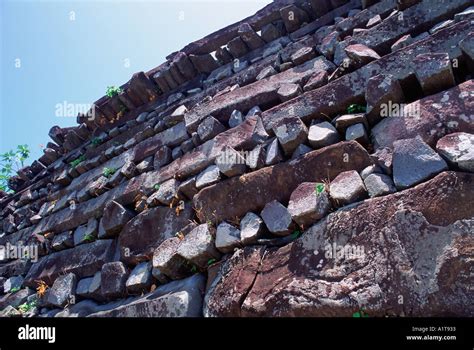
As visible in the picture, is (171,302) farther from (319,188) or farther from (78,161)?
(78,161)

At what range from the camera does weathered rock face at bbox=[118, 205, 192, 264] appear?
319 centimetres

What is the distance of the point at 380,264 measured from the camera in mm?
1826

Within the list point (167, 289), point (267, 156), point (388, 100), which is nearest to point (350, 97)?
point (388, 100)

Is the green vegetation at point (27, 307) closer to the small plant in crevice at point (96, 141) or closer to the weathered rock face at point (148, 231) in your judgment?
the weathered rock face at point (148, 231)

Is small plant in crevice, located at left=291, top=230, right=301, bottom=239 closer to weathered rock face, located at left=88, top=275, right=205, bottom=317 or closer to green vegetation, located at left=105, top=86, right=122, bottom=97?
weathered rock face, located at left=88, top=275, right=205, bottom=317

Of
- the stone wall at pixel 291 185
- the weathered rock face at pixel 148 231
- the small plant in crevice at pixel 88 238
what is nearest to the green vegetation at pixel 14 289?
the stone wall at pixel 291 185

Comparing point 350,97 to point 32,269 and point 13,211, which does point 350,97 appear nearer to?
point 32,269

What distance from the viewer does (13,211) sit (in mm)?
6445

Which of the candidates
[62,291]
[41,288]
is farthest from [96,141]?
[62,291]

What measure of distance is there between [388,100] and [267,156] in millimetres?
969

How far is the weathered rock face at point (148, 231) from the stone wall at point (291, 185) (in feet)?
0.05

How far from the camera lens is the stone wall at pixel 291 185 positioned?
1.83 meters

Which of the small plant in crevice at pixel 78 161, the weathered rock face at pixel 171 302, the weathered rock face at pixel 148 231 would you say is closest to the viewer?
the weathered rock face at pixel 171 302

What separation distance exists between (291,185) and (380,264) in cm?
88
